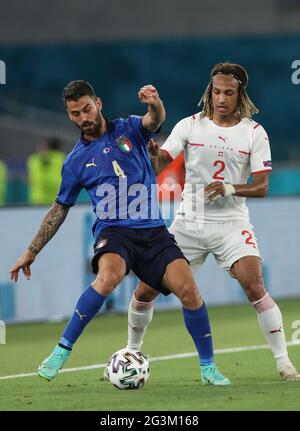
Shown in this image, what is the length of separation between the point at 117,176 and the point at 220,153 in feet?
2.48

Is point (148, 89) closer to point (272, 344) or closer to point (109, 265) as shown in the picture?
point (109, 265)

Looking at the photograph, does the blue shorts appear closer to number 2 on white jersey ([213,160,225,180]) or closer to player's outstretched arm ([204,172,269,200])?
player's outstretched arm ([204,172,269,200])

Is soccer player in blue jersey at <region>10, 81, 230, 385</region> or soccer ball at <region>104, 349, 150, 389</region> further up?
soccer player in blue jersey at <region>10, 81, 230, 385</region>

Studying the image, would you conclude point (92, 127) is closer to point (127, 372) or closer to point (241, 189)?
point (241, 189)

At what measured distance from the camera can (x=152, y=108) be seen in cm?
798

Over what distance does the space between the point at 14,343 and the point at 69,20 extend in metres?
18.6

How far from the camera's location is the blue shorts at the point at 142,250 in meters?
8.17

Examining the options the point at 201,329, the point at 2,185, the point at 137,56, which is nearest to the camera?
the point at 201,329

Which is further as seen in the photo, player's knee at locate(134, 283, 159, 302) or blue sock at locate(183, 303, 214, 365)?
player's knee at locate(134, 283, 159, 302)

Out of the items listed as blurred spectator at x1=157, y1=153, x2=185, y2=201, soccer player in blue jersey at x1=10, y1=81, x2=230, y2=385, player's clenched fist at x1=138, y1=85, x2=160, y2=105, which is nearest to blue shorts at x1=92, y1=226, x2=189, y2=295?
soccer player in blue jersey at x1=10, y1=81, x2=230, y2=385

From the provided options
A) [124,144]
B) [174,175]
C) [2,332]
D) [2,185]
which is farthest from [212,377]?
[2,185]

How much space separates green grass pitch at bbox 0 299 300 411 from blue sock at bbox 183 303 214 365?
218mm

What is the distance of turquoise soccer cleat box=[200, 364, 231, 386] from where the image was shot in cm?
827
